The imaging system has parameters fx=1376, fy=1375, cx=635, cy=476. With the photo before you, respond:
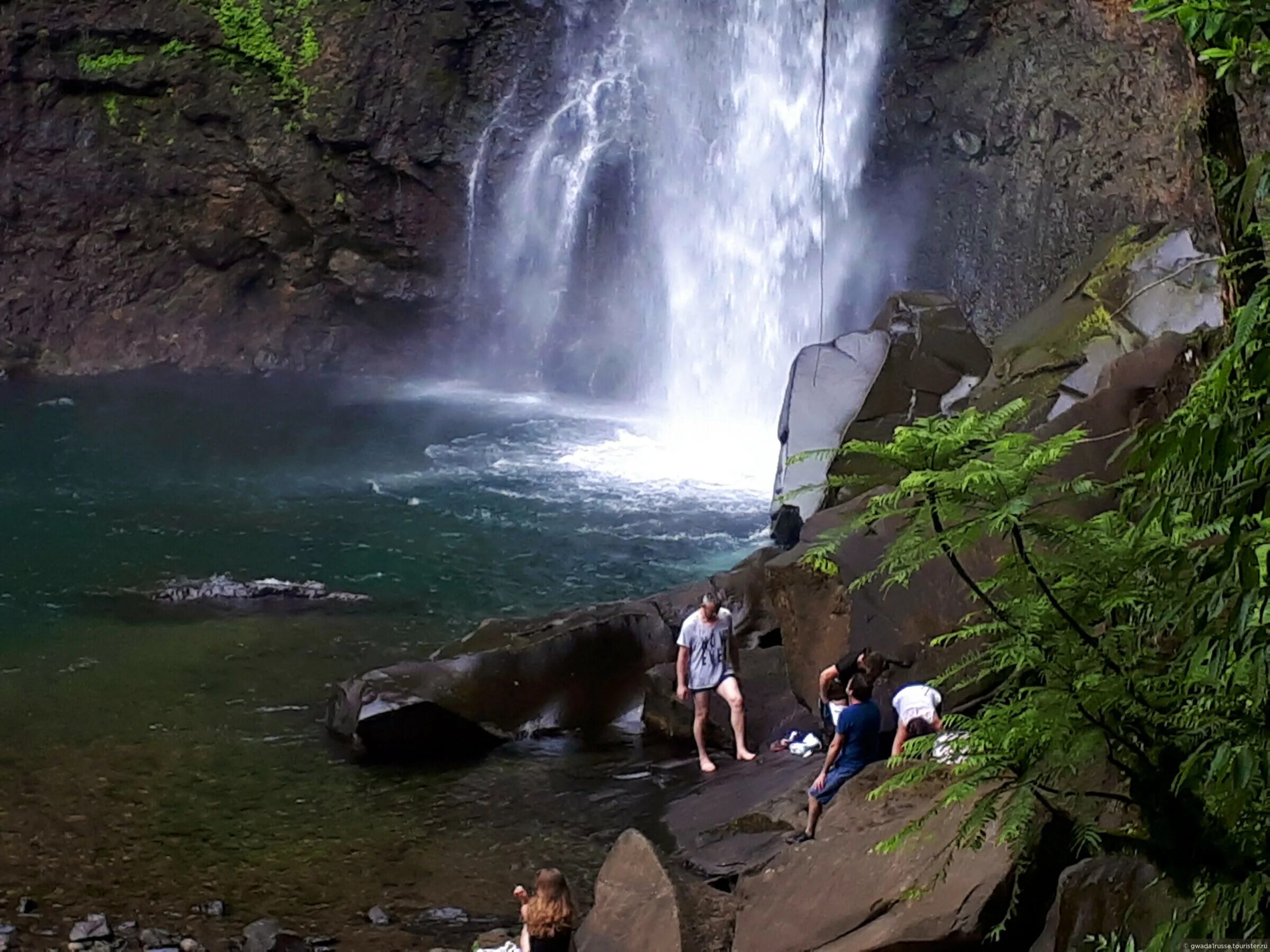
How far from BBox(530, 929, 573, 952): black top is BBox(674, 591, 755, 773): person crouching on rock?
3222 mm

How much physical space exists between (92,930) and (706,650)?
4.41m

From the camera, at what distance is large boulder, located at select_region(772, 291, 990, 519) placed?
14125 mm

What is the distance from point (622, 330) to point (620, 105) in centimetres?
433

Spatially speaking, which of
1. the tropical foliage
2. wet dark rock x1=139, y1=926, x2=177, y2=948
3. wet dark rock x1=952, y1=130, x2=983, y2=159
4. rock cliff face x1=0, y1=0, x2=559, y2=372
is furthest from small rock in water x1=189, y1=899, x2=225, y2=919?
rock cliff face x1=0, y1=0, x2=559, y2=372

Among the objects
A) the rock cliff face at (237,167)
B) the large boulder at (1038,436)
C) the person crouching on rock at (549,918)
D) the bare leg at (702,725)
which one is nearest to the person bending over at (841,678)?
the large boulder at (1038,436)

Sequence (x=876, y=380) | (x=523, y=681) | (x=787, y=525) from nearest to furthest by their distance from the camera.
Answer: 1. (x=523, y=681)
2. (x=876, y=380)
3. (x=787, y=525)

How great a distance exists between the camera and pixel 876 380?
14273 millimetres

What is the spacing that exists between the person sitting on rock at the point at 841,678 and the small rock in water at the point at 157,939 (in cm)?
397

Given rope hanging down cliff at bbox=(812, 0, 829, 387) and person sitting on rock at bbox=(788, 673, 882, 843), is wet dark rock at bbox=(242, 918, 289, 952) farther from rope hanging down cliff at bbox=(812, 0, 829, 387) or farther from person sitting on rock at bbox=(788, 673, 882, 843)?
rope hanging down cliff at bbox=(812, 0, 829, 387)

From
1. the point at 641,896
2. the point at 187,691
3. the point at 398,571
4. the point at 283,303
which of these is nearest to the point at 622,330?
the point at 283,303

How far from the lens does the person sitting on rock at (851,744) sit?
25.6 feet

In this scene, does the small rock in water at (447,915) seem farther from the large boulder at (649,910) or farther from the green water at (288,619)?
the large boulder at (649,910)

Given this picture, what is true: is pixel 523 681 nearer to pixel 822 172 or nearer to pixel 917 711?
pixel 917 711

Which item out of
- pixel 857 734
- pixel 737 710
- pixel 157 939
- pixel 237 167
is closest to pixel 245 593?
pixel 737 710
